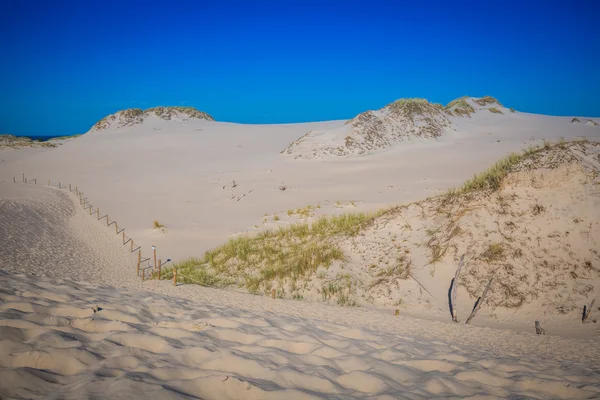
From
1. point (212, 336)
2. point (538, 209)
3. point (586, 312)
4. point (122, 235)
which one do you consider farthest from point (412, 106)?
point (212, 336)

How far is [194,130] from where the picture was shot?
6219 cm

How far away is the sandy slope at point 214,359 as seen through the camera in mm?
3268

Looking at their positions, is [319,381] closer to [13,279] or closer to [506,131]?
[13,279]

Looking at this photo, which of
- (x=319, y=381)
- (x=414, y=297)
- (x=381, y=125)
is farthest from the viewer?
(x=381, y=125)

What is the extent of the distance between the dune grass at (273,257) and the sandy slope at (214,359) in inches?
258

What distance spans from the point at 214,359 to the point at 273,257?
1023cm

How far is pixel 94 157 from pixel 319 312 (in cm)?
4589

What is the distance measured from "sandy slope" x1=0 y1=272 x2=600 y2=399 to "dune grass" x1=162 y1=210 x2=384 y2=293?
21.5ft

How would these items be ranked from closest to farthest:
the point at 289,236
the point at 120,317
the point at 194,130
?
the point at 120,317 < the point at 289,236 < the point at 194,130

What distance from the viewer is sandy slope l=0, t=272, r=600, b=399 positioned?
3.27 metres

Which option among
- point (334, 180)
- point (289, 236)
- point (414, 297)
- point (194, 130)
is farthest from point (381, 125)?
point (194, 130)

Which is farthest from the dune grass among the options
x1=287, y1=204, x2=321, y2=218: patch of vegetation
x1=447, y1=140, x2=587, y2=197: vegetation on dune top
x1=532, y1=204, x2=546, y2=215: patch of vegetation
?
x1=532, y1=204, x2=546, y2=215: patch of vegetation

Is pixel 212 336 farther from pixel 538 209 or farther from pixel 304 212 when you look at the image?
pixel 304 212

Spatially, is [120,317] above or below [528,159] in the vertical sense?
below
